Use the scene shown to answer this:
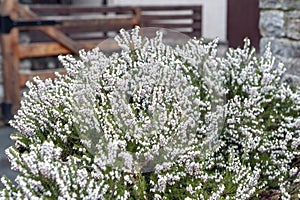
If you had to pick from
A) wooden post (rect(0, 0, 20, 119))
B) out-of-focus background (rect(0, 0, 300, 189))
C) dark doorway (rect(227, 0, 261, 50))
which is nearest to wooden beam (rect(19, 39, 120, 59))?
out-of-focus background (rect(0, 0, 300, 189))

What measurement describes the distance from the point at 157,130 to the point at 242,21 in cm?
833

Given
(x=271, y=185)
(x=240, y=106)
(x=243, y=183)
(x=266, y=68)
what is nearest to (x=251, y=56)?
(x=266, y=68)

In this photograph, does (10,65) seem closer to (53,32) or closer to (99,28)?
(53,32)

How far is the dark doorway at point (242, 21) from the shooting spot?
33.8 feet

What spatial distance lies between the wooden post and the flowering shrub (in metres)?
4.26

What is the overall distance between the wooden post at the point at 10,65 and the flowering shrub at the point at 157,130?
426cm

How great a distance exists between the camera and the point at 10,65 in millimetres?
7188

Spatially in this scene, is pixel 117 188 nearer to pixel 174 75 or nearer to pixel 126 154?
pixel 126 154

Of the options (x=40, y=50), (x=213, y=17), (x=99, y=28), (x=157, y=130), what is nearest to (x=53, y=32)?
(x=40, y=50)

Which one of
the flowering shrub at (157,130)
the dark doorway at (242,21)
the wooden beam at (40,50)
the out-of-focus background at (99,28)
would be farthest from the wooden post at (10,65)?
the dark doorway at (242,21)

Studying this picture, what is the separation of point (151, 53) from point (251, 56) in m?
0.85

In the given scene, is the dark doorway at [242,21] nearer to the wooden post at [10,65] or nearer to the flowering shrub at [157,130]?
the wooden post at [10,65]

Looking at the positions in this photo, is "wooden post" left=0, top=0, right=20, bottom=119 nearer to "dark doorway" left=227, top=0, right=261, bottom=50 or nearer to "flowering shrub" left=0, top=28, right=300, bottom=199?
"flowering shrub" left=0, top=28, right=300, bottom=199

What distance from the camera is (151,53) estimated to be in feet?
10.5
